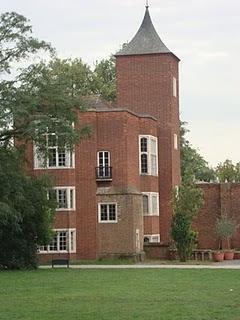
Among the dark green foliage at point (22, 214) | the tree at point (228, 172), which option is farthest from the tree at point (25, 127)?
the tree at point (228, 172)

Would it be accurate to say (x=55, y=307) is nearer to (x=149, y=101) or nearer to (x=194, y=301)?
(x=194, y=301)

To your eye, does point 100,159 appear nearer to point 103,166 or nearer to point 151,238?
point 103,166

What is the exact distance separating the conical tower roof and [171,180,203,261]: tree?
12.8 metres

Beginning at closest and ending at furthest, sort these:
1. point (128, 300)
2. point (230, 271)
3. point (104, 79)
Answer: point (128, 300)
point (230, 271)
point (104, 79)

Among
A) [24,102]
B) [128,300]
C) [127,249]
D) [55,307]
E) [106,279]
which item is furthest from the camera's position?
[127,249]

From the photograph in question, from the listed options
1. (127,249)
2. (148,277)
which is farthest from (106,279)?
(127,249)

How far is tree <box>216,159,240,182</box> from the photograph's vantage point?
91.1 meters

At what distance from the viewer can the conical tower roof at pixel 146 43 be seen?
6316cm

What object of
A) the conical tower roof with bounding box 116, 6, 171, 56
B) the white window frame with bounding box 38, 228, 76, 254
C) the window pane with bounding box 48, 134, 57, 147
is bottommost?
the white window frame with bounding box 38, 228, 76, 254

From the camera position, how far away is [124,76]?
208 ft

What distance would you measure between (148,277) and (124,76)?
29.1m

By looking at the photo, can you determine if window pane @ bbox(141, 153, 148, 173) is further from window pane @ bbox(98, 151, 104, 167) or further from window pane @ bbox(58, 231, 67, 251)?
window pane @ bbox(58, 231, 67, 251)

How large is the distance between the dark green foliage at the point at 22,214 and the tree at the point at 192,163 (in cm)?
3384

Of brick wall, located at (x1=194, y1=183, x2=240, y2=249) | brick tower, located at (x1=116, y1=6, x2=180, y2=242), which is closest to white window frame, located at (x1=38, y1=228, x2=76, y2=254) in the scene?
brick tower, located at (x1=116, y1=6, x2=180, y2=242)
